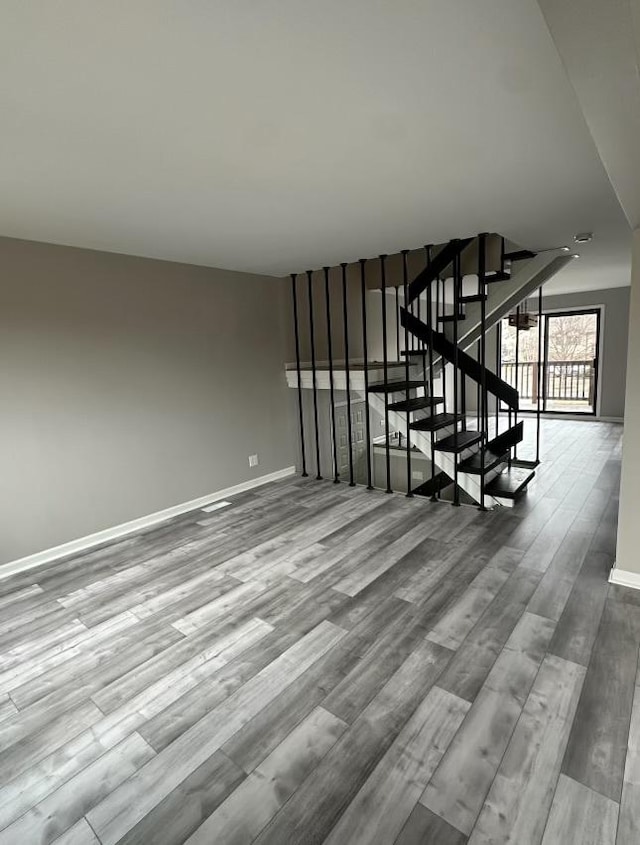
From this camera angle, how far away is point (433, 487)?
4.16 meters

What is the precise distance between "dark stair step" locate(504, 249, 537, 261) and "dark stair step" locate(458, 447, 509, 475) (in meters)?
1.97

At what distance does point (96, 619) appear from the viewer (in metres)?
2.44

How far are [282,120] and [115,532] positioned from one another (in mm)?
3200

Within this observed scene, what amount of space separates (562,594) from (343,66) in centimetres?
270

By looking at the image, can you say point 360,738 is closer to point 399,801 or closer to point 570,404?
point 399,801

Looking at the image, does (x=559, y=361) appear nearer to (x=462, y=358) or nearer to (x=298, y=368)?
(x=462, y=358)

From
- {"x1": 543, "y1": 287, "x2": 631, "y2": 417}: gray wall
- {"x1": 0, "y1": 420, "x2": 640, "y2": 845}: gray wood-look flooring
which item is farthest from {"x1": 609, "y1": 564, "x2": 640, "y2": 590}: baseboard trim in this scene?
{"x1": 543, "y1": 287, "x2": 631, "y2": 417}: gray wall

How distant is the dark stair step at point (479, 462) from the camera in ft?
12.4

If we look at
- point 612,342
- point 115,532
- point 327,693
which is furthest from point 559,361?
point 327,693

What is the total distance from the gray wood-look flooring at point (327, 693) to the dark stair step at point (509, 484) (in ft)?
1.82

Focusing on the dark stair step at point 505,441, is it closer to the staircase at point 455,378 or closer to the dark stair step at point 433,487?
the staircase at point 455,378

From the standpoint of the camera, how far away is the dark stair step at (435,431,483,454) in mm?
3811

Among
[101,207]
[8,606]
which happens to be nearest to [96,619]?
[8,606]

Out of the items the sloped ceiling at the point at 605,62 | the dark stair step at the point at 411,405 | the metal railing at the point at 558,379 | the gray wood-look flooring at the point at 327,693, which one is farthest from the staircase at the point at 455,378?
the metal railing at the point at 558,379
